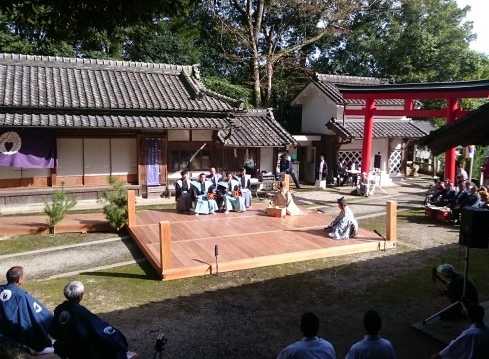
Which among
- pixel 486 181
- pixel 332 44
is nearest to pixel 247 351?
pixel 486 181

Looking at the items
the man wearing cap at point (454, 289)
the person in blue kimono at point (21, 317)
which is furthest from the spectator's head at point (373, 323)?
the person in blue kimono at point (21, 317)

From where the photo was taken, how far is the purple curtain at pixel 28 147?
1508 centimetres

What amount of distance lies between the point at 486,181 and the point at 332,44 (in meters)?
17.1

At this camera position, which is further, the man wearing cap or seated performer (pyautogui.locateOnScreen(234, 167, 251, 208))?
seated performer (pyautogui.locateOnScreen(234, 167, 251, 208))

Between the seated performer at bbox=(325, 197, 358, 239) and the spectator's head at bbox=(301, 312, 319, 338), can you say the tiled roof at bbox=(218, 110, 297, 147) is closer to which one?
the seated performer at bbox=(325, 197, 358, 239)

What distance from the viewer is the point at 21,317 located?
5.15 m

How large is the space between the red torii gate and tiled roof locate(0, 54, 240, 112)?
19.4 feet

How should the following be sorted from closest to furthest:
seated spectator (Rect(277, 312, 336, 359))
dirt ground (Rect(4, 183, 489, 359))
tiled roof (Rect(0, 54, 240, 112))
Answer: seated spectator (Rect(277, 312, 336, 359)), dirt ground (Rect(4, 183, 489, 359)), tiled roof (Rect(0, 54, 240, 112))

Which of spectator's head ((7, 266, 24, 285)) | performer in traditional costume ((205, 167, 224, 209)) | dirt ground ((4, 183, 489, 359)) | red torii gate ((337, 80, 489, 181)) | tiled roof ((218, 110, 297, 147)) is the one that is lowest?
dirt ground ((4, 183, 489, 359))

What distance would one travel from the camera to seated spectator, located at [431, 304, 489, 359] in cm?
459

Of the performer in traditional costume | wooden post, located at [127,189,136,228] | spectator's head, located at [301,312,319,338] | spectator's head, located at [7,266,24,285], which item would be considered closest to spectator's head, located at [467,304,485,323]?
spectator's head, located at [301,312,319,338]

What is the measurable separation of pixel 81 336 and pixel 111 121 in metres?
12.7

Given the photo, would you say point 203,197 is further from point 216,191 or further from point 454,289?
point 454,289

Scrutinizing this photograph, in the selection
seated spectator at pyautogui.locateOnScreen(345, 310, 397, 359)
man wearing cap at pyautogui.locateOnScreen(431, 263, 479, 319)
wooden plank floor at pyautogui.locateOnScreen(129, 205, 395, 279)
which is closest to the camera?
seated spectator at pyautogui.locateOnScreen(345, 310, 397, 359)
